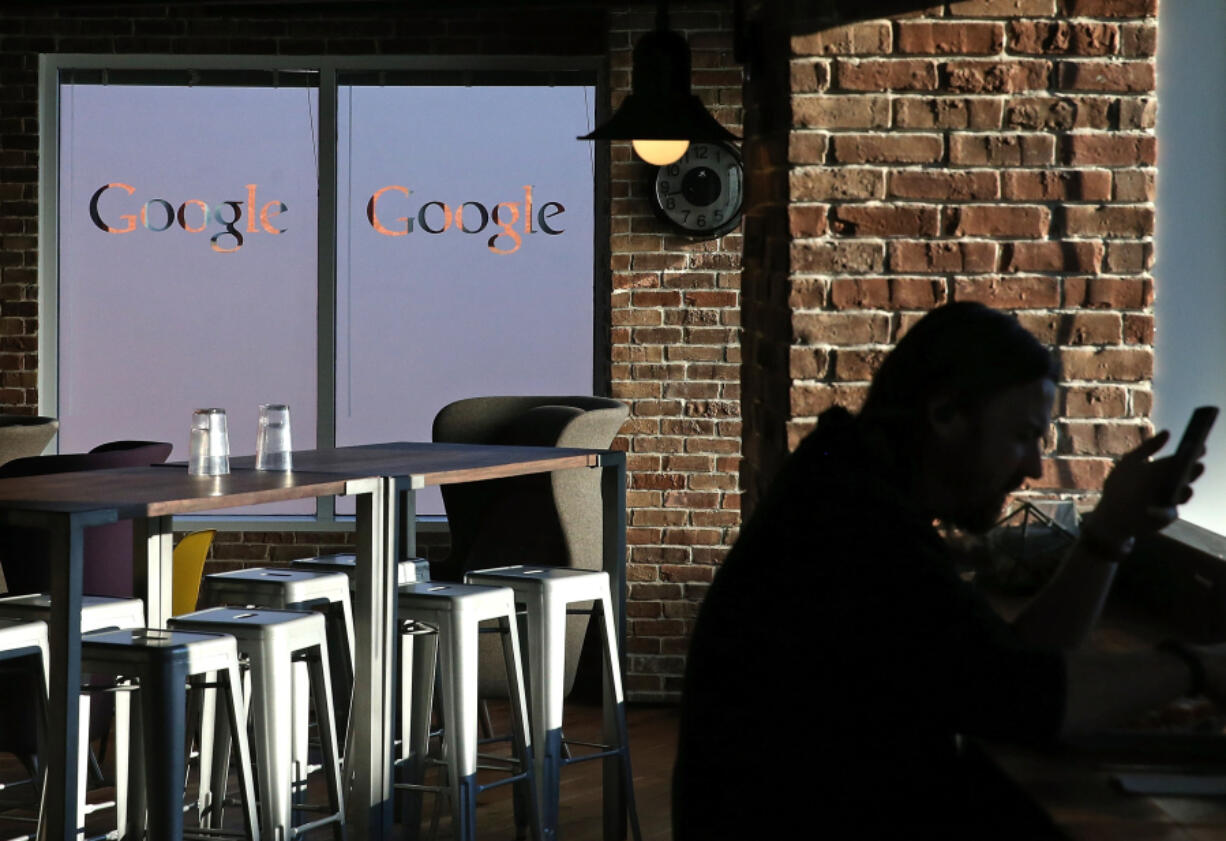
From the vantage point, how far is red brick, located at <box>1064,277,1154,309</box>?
254 cm

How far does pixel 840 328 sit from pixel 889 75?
433 millimetres

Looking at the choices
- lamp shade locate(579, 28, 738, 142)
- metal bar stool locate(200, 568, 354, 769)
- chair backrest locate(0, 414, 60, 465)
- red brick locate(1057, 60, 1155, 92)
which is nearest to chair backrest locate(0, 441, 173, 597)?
metal bar stool locate(200, 568, 354, 769)

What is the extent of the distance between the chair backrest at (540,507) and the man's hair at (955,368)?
2.80 meters

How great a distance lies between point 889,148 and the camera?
2561 millimetres

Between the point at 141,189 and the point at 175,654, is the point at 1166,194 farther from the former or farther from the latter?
the point at 141,189

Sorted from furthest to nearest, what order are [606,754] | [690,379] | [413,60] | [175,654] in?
[413,60]
[690,379]
[606,754]
[175,654]

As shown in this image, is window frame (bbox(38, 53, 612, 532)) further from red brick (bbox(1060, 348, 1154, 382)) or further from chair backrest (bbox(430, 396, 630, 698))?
red brick (bbox(1060, 348, 1154, 382))

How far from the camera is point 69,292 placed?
6.39 meters

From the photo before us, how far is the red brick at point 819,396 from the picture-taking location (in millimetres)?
2594

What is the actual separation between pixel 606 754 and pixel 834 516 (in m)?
2.48

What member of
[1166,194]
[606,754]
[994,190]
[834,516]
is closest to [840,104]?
[994,190]

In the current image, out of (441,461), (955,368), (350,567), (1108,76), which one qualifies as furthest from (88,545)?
(955,368)

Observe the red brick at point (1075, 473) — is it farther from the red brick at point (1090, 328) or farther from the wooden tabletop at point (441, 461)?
the wooden tabletop at point (441, 461)

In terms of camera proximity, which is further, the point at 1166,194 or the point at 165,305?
the point at 165,305
